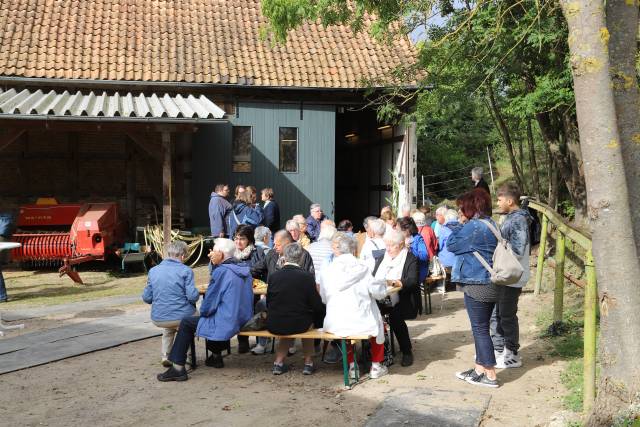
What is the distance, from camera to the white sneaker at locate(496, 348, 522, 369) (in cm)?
671

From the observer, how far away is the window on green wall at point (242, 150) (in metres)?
16.0

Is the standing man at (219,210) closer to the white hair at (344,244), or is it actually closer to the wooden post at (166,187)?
the wooden post at (166,187)

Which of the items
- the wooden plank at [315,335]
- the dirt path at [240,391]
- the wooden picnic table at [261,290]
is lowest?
the dirt path at [240,391]

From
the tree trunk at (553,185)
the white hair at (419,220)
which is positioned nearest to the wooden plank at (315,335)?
the white hair at (419,220)

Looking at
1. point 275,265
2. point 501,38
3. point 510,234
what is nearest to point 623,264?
point 510,234

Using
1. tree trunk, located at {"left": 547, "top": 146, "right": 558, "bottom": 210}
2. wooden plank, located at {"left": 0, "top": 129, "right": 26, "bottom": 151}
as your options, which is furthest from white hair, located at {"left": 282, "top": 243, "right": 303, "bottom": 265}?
tree trunk, located at {"left": 547, "top": 146, "right": 558, "bottom": 210}

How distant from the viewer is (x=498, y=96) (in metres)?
15.9

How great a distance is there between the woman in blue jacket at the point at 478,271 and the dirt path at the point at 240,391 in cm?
28

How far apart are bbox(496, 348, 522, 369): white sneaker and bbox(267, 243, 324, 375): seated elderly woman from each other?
177 centimetres

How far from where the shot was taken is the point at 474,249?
6012 mm

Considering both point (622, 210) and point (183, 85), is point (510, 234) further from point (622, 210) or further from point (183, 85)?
point (183, 85)

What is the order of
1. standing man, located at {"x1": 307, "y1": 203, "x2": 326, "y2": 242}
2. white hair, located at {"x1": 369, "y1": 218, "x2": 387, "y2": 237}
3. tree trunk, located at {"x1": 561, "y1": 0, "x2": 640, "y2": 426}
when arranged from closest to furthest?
tree trunk, located at {"x1": 561, "y1": 0, "x2": 640, "y2": 426} → white hair, located at {"x1": 369, "y1": 218, "x2": 387, "y2": 237} → standing man, located at {"x1": 307, "y1": 203, "x2": 326, "y2": 242}

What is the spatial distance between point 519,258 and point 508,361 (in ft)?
3.41

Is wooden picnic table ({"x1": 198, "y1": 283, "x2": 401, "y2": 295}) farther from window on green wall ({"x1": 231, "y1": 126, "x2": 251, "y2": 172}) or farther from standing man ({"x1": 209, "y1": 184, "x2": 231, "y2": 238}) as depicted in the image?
window on green wall ({"x1": 231, "y1": 126, "x2": 251, "y2": 172})
